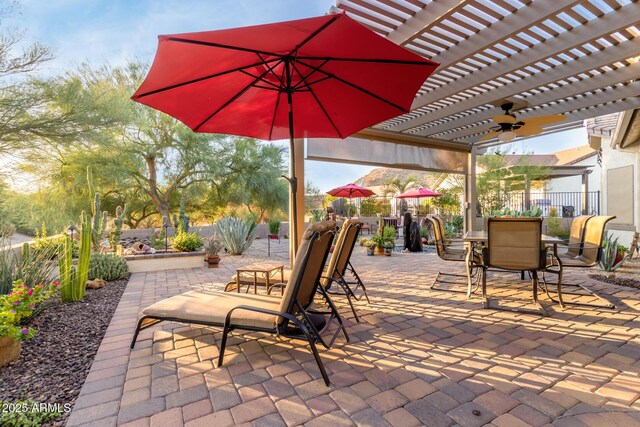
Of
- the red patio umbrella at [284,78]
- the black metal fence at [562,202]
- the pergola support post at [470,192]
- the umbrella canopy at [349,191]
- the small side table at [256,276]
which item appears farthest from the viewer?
the black metal fence at [562,202]

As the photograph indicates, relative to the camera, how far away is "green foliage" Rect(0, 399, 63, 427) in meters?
1.66

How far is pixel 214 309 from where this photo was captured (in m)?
2.43

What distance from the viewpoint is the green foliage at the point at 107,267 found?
5.07 meters

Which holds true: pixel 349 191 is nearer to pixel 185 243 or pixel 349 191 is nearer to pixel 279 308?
pixel 185 243

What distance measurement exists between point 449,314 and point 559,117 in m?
3.70

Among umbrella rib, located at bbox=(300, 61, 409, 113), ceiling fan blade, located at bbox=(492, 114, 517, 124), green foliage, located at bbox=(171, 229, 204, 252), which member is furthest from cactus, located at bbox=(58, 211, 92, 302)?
ceiling fan blade, located at bbox=(492, 114, 517, 124)

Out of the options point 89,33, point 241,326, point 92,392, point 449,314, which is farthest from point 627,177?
point 89,33

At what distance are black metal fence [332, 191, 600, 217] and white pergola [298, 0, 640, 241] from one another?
9524mm

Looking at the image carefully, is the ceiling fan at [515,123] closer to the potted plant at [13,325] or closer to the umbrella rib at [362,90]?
the umbrella rib at [362,90]

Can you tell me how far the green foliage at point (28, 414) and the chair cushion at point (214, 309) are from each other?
2.57 feet

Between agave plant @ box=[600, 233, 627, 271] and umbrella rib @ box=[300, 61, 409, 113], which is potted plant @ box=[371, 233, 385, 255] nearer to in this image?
agave plant @ box=[600, 233, 627, 271]

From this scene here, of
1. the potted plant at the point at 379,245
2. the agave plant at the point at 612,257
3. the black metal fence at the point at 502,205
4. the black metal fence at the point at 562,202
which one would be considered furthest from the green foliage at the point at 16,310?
the black metal fence at the point at 562,202

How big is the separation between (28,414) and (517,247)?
14.0ft

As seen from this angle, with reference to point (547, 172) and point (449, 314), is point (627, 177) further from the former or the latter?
point (449, 314)
